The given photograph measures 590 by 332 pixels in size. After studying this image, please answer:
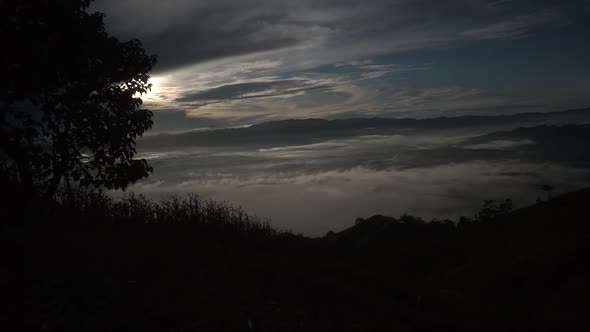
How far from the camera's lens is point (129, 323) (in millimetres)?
6980

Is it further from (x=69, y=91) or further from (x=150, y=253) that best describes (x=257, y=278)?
(x=69, y=91)

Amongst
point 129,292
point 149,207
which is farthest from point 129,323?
point 149,207

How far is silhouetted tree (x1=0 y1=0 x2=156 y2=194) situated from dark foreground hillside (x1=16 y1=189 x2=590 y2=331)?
1453mm

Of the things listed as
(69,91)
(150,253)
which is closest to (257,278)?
(150,253)

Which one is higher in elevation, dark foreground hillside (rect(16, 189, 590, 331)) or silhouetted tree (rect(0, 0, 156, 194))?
silhouetted tree (rect(0, 0, 156, 194))

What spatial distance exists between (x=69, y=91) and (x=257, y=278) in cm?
792

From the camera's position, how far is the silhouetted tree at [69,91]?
38.7 feet

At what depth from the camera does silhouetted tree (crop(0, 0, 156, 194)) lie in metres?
11.8

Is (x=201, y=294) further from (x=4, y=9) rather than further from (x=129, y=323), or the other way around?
(x=4, y=9)

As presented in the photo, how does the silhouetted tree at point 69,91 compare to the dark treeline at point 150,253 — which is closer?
the dark treeline at point 150,253

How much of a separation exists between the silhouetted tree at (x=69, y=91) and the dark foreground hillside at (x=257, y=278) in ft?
4.77

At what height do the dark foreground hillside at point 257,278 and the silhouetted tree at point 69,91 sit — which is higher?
the silhouetted tree at point 69,91

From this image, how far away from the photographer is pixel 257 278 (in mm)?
9562

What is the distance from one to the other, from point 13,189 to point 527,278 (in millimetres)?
14375
